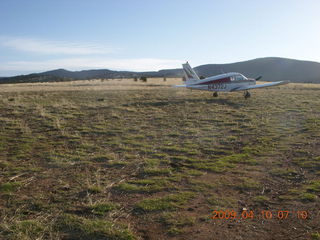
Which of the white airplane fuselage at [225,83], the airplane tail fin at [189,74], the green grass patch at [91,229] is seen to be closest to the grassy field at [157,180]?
the green grass patch at [91,229]

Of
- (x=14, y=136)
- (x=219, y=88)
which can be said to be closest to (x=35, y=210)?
(x=14, y=136)

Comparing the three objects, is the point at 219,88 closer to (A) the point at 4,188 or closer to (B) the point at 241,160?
(B) the point at 241,160

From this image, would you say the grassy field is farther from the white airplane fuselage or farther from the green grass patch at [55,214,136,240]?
the white airplane fuselage

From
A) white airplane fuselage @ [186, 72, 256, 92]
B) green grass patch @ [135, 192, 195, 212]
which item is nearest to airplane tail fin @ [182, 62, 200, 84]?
white airplane fuselage @ [186, 72, 256, 92]

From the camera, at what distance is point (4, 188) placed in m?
5.10

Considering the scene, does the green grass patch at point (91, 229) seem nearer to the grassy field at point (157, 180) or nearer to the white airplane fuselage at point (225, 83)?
the grassy field at point (157, 180)

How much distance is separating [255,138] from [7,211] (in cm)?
807
